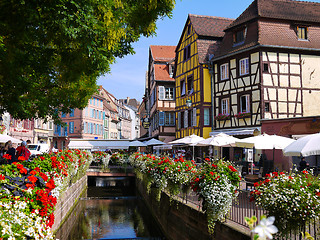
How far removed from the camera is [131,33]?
30.9 ft

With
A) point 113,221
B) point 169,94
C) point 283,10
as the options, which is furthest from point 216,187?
point 169,94

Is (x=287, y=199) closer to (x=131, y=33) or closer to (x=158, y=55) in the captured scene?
(x=131, y=33)

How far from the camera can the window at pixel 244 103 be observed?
2489 cm

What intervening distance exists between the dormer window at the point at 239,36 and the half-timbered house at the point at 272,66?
0.08 metres

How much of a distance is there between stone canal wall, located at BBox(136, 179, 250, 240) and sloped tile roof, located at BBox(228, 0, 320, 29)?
16.9 m

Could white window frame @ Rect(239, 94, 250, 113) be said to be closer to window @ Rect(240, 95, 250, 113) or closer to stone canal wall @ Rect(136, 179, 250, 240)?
window @ Rect(240, 95, 250, 113)

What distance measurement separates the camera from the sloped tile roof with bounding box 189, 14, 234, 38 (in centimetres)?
3036

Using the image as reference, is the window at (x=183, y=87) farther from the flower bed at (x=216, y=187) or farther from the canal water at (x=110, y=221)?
the flower bed at (x=216, y=187)

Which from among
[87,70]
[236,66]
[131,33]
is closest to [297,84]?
[236,66]

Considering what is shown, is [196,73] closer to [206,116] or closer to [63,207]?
[206,116]

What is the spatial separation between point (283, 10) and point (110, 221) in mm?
19425

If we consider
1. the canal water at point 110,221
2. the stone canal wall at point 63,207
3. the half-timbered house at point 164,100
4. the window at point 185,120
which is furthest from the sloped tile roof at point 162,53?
the stone canal wall at point 63,207

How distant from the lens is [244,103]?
25.4 m

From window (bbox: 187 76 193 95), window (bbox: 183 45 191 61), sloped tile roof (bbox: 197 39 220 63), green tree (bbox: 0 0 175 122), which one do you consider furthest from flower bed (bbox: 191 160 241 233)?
window (bbox: 183 45 191 61)
